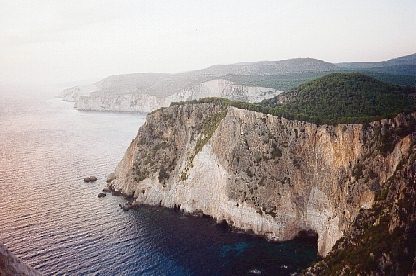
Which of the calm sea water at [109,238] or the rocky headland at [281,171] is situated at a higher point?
the rocky headland at [281,171]

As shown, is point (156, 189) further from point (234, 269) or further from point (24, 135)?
point (24, 135)

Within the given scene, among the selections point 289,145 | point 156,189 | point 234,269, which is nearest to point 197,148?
point 156,189

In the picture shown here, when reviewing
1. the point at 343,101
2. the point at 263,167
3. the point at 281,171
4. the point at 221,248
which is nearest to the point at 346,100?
the point at 343,101

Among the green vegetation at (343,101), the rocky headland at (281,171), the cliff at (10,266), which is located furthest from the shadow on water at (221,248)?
the cliff at (10,266)

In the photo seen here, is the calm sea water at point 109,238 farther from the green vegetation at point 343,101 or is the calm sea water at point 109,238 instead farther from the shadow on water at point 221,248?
the green vegetation at point 343,101

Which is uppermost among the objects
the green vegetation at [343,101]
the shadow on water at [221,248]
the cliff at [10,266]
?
the cliff at [10,266]

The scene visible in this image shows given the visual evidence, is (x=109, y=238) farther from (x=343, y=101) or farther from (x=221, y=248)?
(x=343, y=101)
